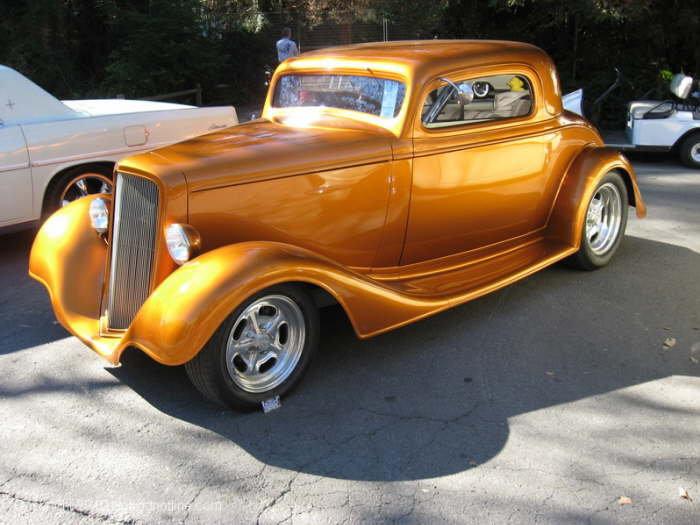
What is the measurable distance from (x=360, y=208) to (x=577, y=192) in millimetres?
1897

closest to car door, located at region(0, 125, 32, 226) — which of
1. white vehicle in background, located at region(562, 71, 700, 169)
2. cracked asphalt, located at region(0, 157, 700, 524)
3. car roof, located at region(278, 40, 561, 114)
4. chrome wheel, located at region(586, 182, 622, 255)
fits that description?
cracked asphalt, located at region(0, 157, 700, 524)

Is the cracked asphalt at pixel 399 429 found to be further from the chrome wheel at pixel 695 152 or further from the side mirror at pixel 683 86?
the side mirror at pixel 683 86

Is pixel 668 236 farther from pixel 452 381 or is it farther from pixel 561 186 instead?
pixel 452 381

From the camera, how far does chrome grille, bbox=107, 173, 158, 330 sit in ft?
12.1

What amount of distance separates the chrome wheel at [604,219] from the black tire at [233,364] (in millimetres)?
2793

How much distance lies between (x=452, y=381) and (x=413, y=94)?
5.79 feet

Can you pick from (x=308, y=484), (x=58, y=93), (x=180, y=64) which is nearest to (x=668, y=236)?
(x=308, y=484)

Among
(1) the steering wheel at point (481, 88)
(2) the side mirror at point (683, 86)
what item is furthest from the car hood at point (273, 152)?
(2) the side mirror at point (683, 86)

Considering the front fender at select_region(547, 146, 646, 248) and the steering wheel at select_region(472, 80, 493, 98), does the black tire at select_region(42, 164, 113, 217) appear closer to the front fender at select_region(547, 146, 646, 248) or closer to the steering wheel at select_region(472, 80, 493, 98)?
the steering wheel at select_region(472, 80, 493, 98)

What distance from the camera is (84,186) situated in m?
6.21

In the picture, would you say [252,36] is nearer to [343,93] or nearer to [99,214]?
[343,93]

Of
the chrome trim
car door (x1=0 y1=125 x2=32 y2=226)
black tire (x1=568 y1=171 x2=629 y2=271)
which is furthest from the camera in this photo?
the chrome trim

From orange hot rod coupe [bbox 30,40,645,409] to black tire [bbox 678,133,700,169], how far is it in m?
4.11

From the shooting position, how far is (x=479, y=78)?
4.66m
